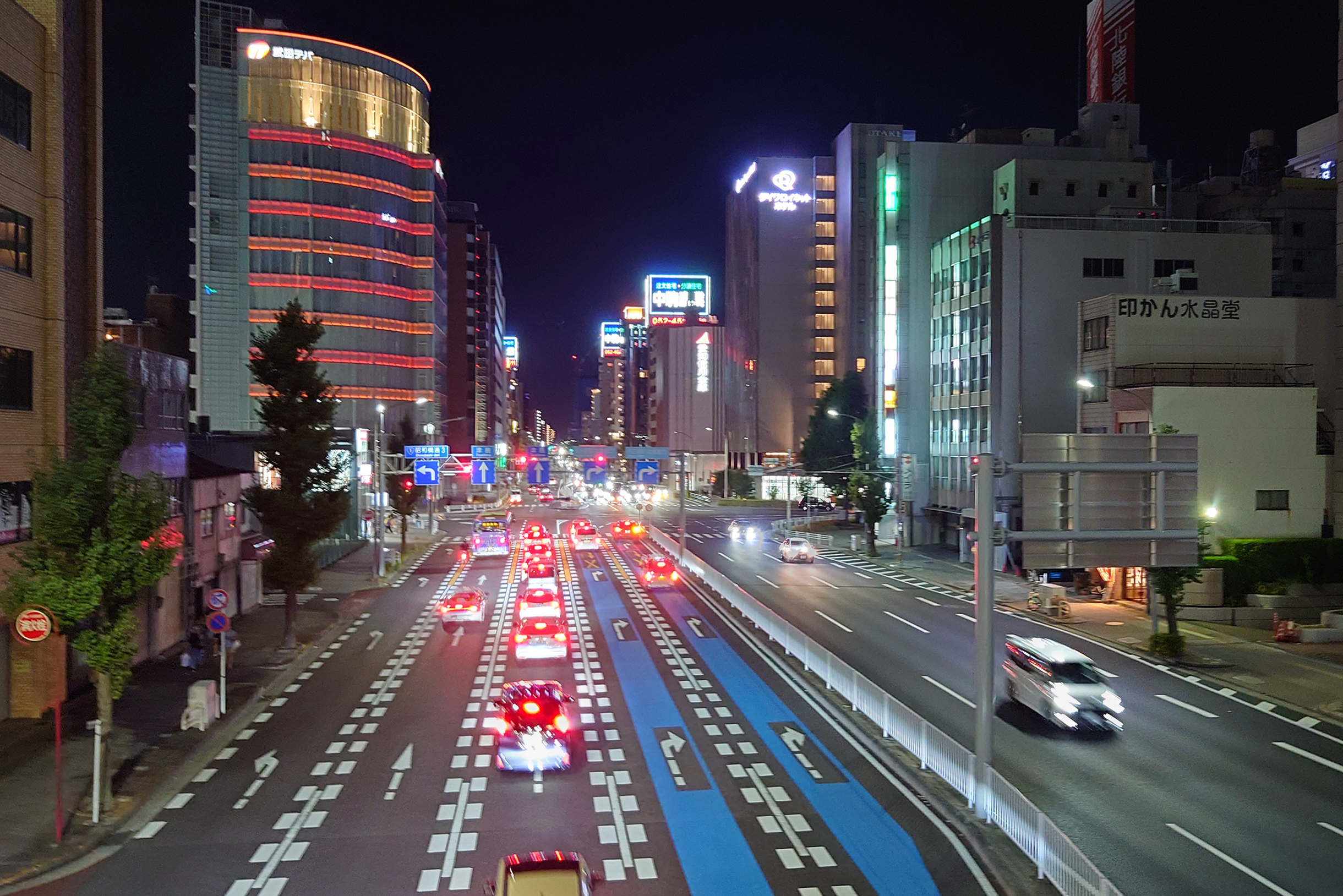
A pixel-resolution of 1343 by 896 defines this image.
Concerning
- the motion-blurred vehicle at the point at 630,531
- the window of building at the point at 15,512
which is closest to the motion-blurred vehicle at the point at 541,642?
the window of building at the point at 15,512

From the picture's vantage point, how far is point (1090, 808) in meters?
17.3

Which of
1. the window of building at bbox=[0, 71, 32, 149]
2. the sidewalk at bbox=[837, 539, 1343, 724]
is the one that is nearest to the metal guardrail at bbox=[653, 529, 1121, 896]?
the sidewalk at bbox=[837, 539, 1343, 724]

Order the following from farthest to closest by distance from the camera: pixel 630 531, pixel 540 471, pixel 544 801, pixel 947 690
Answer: pixel 630 531 < pixel 540 471 < pixel 947 690 < pixel 544 801

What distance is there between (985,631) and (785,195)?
115 m

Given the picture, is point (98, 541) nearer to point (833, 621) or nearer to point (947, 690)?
point (947, 690)

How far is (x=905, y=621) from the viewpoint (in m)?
38.3

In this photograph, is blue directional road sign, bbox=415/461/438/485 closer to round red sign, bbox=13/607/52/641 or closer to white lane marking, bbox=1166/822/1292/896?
round red sign, bbox=13/607/52/641

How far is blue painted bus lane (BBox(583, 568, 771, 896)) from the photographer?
1415 cm

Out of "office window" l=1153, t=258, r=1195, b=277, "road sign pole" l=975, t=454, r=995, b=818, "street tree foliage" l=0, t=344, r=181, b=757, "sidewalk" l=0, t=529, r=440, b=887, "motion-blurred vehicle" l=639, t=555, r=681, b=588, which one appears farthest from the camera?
"office window" l=1153, t=258, r=1195, b=277

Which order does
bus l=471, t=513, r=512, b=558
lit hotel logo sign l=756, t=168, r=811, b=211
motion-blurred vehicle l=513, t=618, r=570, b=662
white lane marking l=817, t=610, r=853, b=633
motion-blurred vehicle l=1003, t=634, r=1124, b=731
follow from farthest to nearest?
lit hotel logo sign l=756, t=168, r=811, b=211
bus l=471, t=513, r=512, b=558
white lane marking l=817, t=610, r=853, b=633
motion-blurred vehicle l=513, t=618, r=570, b=662
motion-blurred vehicle l=1003, t=634, r=1124, b=731

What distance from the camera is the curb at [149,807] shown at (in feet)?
46.8

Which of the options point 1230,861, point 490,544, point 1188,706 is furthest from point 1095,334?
point 490,544

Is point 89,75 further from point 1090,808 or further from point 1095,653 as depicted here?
point 1095,653

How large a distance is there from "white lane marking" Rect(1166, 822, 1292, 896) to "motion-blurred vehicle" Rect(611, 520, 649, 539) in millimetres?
61020
